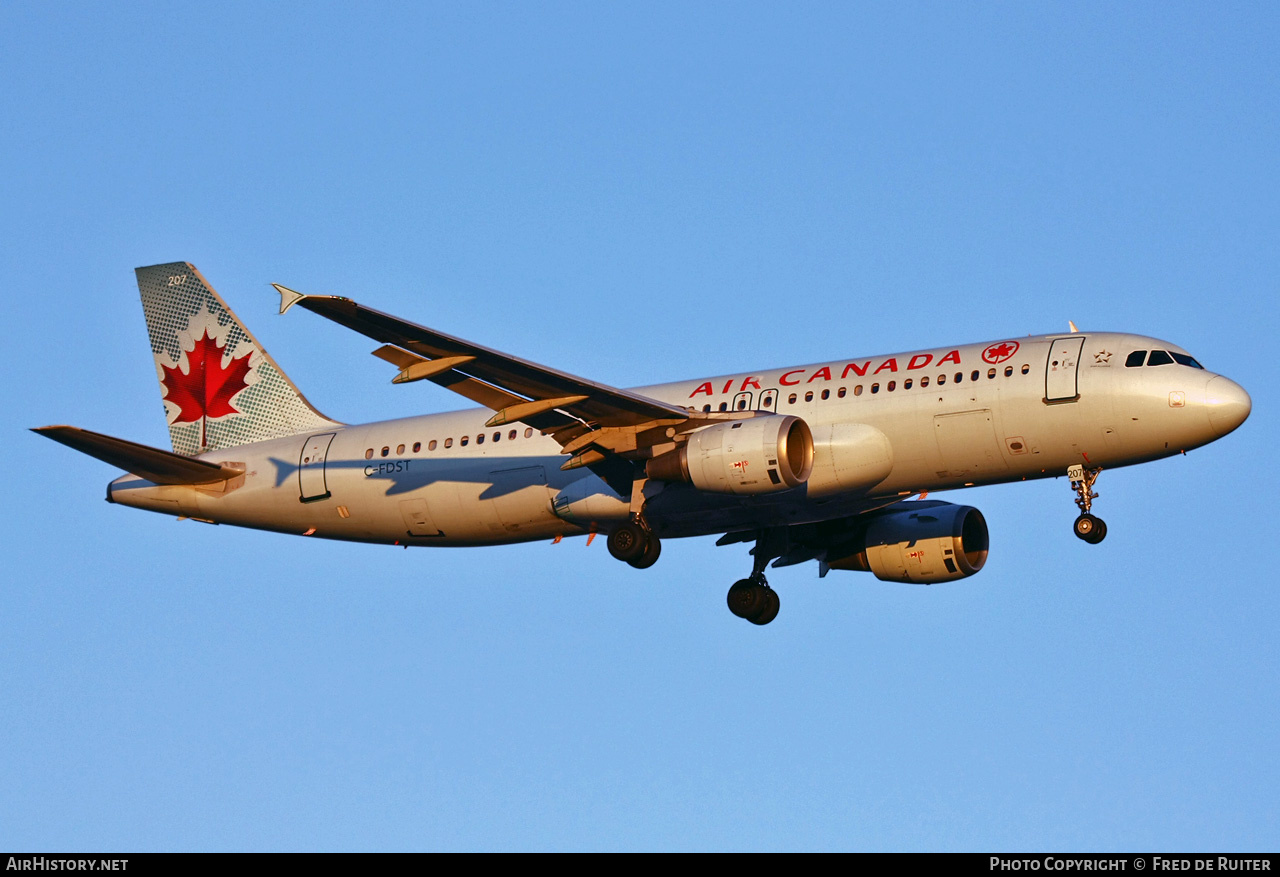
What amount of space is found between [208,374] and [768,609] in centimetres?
1694

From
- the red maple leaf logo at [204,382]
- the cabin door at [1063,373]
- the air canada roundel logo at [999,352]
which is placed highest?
the red maple leaf logo at [204,382]

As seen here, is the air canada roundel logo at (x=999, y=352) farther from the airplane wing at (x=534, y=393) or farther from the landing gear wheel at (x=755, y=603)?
the landing gear wheel at (x=755, y=603)

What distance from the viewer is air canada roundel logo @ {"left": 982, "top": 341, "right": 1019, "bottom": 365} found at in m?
35.0

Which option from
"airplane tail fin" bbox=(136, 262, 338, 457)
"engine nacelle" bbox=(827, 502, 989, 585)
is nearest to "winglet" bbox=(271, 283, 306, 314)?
"airplane tail fin" bbox=(136, 262, 338, 457)

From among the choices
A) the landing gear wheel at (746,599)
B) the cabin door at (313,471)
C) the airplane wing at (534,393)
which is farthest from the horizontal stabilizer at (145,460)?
the landing gear wheel at (746,599)

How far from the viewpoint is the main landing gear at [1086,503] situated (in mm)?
34688

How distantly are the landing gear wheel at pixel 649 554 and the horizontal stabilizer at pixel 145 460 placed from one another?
11841 mm

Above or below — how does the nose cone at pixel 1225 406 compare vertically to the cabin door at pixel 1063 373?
below

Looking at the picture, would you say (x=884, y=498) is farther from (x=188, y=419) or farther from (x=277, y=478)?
(x=188, y=419)

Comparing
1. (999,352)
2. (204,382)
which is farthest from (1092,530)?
(204,382)

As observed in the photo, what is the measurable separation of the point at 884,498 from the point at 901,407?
271cm

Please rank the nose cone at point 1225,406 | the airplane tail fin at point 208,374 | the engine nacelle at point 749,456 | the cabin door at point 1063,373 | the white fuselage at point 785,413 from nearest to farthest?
the nose cone at point 1225,406 → the engine nacelle at point 749,456 → the white fuselage at point 785,413 → the cabin door at point 1063,373 → the airplane tail fin at point 208,374

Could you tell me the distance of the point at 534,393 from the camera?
35250 millimetres
